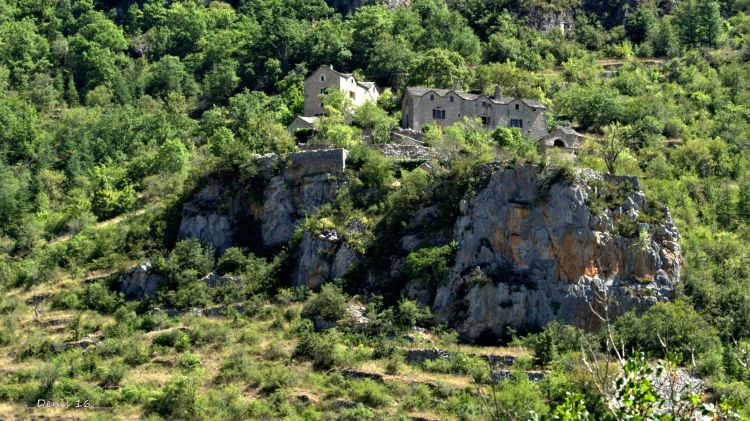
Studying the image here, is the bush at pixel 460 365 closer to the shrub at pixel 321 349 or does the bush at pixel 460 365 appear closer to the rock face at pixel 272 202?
the shrub at pixel 321 349

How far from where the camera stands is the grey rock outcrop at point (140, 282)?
60625mm

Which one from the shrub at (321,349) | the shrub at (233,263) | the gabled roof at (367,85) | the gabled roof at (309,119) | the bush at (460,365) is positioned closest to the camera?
the bush at (460,365)

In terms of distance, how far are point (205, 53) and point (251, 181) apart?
48019mm

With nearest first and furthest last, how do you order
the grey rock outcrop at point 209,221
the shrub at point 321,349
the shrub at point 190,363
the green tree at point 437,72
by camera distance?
the shrub at point 321,349
the shrub at point 190,363
the grey rock outcrop at point 209,221
the green tree at point 437,72

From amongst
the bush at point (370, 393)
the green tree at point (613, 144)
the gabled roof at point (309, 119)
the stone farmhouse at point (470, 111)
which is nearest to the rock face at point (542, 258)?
the bush at point (370, 393)

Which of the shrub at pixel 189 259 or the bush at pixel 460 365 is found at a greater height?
the shrub at pixel 189 259

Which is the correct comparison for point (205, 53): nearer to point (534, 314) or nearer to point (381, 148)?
point (381, 148)

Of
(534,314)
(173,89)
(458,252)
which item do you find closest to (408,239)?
(458,252)

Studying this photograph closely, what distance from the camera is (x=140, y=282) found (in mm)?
60969

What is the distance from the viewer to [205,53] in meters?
110

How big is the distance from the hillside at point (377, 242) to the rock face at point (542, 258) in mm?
105

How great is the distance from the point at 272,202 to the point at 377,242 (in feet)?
24.9

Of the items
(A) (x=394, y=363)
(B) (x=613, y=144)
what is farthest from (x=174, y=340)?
(B) (x=613, y=144)

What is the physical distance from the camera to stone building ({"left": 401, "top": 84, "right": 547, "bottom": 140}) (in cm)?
7525
